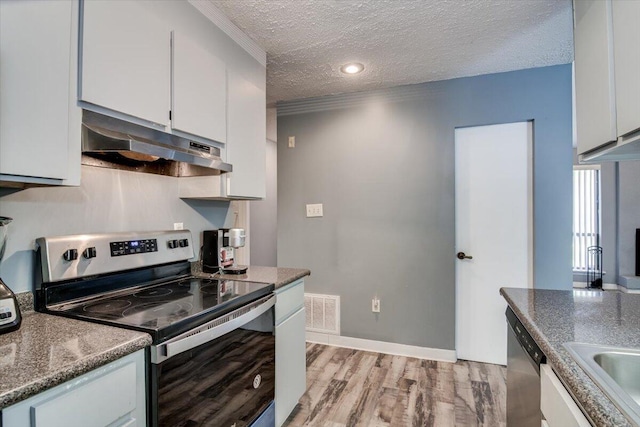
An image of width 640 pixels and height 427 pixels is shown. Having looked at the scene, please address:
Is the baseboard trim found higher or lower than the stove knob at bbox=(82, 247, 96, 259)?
lower

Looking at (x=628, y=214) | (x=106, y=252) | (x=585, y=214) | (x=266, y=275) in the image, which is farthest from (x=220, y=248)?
(x=585, y=214)

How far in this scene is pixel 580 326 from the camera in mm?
1149

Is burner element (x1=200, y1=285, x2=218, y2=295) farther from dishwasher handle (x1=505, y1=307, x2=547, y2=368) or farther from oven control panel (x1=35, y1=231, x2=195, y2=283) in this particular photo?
dishwasher handle (x1=505, y1=307, x2=547, y2=368)

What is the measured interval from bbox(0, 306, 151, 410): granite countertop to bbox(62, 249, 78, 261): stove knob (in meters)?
0.23

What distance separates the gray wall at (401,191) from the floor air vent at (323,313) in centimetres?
8

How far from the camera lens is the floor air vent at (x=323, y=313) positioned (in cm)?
310

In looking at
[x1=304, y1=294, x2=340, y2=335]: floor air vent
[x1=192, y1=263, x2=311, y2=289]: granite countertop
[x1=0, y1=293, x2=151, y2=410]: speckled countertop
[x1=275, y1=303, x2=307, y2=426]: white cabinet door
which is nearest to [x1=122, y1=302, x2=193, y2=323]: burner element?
[x1=0, y1=293, x2=151, y2=410]: speckled countertop

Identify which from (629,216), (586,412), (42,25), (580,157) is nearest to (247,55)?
(42,25)

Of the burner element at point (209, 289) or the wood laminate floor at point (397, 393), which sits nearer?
the burner element at point (209, 289)

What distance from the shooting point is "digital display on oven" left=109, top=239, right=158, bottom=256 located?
146cm

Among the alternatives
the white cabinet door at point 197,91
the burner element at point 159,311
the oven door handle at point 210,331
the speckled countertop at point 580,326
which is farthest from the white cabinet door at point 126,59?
the speckled countertop at point 580,326

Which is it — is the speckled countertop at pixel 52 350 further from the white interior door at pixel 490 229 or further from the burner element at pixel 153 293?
the white interior door at pixel 490 229

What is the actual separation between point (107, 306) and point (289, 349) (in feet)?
3.30

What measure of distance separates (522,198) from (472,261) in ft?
2.16
